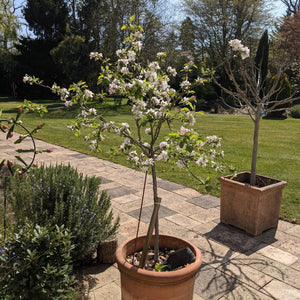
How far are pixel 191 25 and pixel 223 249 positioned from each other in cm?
3012

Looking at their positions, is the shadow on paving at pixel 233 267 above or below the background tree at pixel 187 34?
below

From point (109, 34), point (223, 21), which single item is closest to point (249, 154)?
point (109, 34)

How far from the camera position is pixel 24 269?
1.99m

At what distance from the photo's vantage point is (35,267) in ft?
6.64

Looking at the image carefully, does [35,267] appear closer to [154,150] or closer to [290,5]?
[154,150]

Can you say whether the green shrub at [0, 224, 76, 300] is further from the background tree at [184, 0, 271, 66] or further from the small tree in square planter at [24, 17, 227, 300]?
the background tree at [184, 0, 271, 66]

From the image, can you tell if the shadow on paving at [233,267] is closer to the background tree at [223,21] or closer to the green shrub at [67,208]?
the green shrub at [67,208]

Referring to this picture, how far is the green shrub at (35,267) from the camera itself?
1.96 meters

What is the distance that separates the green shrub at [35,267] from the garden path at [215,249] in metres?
0.68

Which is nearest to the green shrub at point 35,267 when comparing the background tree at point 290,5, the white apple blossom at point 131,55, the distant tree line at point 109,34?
the white apple blossom at point 131,55

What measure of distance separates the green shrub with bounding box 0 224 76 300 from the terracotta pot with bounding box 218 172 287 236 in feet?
7.89

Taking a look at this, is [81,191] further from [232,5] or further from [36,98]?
[232,5]

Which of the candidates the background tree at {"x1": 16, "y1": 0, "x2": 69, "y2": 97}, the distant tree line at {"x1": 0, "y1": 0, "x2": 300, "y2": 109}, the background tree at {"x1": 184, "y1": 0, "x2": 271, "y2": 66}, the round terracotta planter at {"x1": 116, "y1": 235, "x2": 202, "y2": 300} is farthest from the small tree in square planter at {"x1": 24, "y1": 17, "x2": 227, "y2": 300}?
the background tree at {"x1": 184, "y1": 0, "x2": 271, "y2": 66}

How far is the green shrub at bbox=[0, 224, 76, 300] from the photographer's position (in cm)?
196
